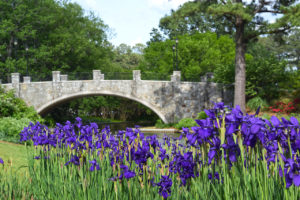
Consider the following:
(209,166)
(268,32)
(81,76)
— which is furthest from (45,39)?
(209,166)

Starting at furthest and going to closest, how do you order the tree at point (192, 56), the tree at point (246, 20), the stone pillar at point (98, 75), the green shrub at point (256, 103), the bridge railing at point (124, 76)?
the tree at point (192, 56) → the stone pillar at point (98, 75) → the bridge railing at point (124, 76) → the green shrub at point (256, 103) → the tree at point (246, 20)

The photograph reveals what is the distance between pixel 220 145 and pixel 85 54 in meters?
35.1

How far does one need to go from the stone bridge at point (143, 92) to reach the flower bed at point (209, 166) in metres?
23.3

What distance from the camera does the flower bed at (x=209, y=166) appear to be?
2.29 meters

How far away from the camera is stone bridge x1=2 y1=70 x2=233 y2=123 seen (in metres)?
27.6

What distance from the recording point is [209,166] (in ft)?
9.47

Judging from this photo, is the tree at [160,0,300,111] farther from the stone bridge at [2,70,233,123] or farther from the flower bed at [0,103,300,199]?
the flower bed at [0,103,300,199]

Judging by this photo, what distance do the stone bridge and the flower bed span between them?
76.5 feet

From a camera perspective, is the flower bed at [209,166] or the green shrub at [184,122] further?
the green shrub at [184,122]

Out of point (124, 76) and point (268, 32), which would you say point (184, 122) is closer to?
point (124, 76)

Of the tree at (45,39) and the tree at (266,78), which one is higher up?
the tree at (45,39)

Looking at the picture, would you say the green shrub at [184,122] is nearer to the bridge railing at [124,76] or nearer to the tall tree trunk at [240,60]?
the bridge railing at [124,76]

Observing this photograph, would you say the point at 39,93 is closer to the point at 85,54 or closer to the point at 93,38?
the point at 85,54

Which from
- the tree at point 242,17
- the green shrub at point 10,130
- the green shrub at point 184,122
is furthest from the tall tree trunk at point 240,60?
the green shrub at point 10,130
